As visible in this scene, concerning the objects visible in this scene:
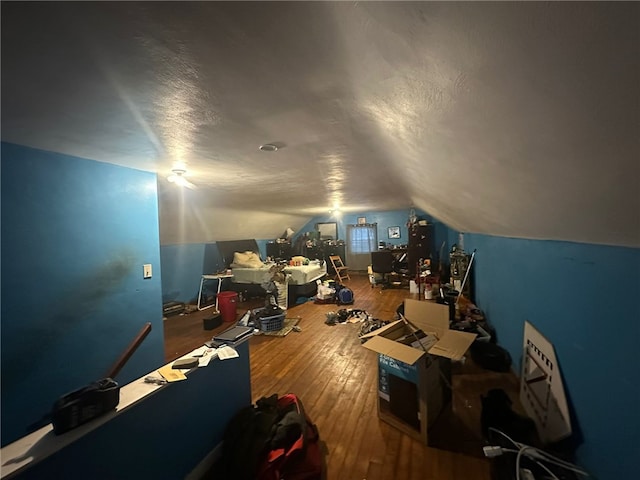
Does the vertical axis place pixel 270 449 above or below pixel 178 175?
below

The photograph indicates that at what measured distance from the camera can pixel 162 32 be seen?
704mm

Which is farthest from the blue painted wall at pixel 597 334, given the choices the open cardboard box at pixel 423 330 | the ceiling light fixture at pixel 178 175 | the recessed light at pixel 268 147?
the ceiling light fixture at pixel 178 175

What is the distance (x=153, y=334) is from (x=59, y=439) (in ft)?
4.49

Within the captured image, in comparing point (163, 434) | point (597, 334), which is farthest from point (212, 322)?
point (597, 334)

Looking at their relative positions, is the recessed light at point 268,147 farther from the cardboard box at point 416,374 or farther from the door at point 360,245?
the door at point 360,245

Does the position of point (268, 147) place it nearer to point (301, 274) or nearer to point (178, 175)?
point (178, 175)

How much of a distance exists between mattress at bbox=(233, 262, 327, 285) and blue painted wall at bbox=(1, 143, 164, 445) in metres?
3.00

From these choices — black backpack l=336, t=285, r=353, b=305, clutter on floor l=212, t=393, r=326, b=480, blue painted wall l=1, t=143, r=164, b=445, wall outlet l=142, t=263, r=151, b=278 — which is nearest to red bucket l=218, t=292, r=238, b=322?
black backpack l=336, t=285, r=353, b=305

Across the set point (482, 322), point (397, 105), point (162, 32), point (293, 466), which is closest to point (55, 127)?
point (162, 32)

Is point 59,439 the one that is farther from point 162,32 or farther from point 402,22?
point 402,22

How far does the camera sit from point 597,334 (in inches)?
50.7

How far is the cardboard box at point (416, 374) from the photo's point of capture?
1.77 m

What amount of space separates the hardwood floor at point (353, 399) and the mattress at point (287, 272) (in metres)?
1.17

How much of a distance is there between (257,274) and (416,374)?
13.3ft
